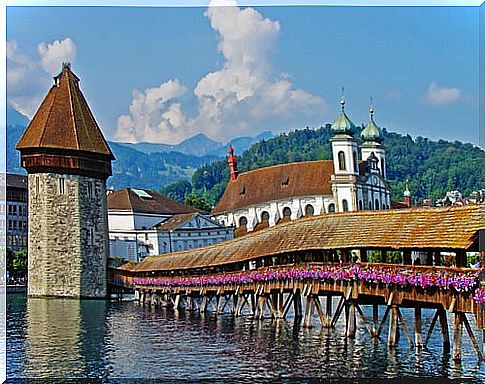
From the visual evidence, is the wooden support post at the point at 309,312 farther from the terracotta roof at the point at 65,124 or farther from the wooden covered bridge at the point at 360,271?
the terracotta roof at the point at 65,124

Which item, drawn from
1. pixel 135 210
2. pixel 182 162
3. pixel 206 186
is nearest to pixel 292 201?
pixel 135 210

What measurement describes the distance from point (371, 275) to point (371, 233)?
4.44 feet

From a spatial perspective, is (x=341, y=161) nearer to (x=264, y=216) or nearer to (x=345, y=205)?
(x=345, y=205)

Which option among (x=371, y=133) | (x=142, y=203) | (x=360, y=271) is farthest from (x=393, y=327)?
(x=371, y=133)

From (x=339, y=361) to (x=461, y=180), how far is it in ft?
244

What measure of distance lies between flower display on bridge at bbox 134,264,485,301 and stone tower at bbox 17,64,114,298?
37.3 ft

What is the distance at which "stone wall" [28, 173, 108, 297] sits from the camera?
40.2 meters

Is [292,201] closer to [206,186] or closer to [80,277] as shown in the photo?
[80,277]

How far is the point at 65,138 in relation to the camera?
137 feet

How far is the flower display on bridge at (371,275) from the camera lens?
16.1 metres

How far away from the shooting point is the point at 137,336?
24.4 meters

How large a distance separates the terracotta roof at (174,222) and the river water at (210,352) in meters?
28.3

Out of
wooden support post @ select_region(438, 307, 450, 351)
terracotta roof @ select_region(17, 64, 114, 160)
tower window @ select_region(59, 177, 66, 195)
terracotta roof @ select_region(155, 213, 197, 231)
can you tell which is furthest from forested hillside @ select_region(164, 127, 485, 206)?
wooden support post @ select_region(438, 307, 450, 351)

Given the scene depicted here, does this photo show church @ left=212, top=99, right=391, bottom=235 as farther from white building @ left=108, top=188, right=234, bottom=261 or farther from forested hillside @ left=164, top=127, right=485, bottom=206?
forested hillside @ left=164, top=127, right=485, bottom=206
